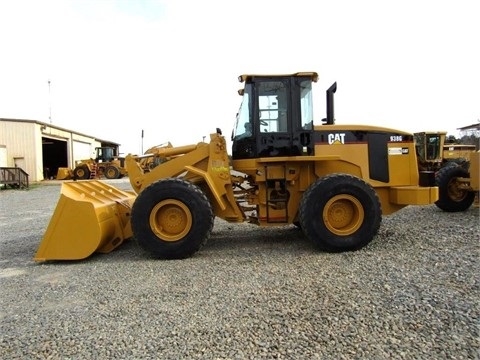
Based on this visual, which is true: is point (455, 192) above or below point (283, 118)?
below

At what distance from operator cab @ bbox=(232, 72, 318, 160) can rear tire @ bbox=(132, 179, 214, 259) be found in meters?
1.21

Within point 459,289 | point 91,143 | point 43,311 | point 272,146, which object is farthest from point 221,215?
point 91,143

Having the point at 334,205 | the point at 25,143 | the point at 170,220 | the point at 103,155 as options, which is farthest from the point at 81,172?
the point at 334,205

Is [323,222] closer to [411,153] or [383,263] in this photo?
[383,263]

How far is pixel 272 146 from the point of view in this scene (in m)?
6.15

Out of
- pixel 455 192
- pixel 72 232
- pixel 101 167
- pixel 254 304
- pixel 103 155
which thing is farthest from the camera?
pixel 103 155

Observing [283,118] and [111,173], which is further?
[111,173]

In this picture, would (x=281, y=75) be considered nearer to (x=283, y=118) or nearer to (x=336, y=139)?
(x=283, y=118)

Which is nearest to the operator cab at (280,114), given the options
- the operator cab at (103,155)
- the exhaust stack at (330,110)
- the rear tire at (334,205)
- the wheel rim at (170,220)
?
the exhaust stack at (330,110)

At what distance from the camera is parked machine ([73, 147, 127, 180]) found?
111 feet

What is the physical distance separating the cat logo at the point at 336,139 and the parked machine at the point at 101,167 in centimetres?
2780

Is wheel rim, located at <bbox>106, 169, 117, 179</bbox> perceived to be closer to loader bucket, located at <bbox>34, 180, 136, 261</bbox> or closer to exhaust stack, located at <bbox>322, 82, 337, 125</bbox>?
loader bucket, located at <bbox>34, 180, 136, 261</bbox>

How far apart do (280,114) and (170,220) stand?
2295 mm

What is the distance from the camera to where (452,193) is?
30.3 ft
